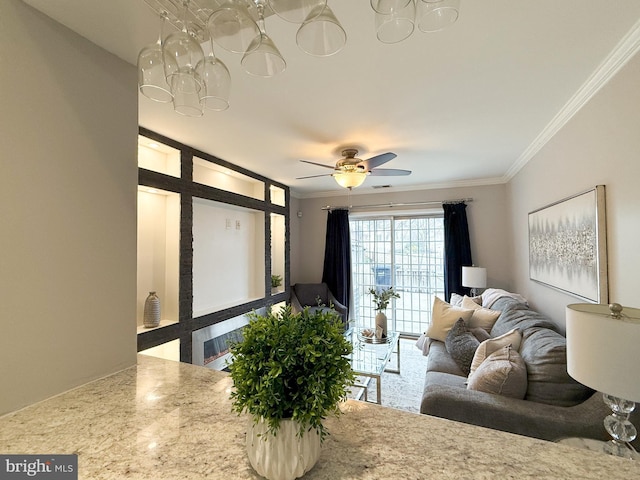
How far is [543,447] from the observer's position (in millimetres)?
753

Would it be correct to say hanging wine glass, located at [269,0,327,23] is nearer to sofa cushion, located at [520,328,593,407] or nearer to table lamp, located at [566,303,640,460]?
table lamp, located at [566,303,640,460]

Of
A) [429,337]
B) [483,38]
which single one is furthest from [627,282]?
[429,337]

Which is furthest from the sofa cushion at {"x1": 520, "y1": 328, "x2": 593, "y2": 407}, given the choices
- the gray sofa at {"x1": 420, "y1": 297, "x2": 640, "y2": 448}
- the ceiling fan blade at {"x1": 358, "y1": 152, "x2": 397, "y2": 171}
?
the ceiling fan blade at {"x1": 358, "y1": 152, "x2": 397, "y2": 171}

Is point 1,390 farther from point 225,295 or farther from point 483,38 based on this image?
point 225,295

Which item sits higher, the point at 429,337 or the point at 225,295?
the point at 225,295

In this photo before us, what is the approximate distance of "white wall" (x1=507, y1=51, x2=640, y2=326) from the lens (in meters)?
1.55

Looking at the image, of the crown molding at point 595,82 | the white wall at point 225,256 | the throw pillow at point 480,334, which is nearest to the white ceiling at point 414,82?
the crown molding at point 595,82

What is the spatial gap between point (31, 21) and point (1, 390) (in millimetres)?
1232

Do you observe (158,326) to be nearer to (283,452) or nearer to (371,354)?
(371,354)

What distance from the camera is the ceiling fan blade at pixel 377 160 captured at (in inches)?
108

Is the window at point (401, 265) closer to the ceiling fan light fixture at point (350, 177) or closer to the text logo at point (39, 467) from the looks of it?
the ceiling fan light fixture at point (350, 177)

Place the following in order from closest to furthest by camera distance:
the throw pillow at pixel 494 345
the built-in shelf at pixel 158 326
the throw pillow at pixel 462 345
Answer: the throw pillow at pixel 494 345
the throw pillow at pixel 462 345
the built-in shelf at pixel 158 326

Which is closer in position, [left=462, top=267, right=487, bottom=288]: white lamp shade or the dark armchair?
[left=462, top=267, right=487, bottom=288]: white lamp shade

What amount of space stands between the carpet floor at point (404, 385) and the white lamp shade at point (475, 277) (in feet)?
4.13
